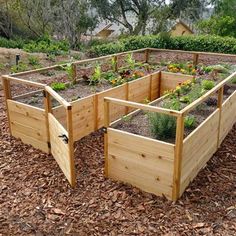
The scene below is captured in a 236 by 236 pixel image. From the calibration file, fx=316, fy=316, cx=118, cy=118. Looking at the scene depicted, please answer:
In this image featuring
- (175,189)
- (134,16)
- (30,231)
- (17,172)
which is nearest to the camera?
(30,231)

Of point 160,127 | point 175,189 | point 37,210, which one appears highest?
point 160,127

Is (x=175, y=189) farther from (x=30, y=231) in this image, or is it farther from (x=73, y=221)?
(x=30, y=231)

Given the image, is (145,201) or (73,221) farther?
(145,201)

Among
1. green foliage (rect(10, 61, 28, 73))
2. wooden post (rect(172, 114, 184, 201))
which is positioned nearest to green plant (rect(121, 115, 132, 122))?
wooden post (rect(172, 114, 184, 201))

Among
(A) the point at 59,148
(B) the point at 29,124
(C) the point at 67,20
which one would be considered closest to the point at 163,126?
(A) the point at 59,148

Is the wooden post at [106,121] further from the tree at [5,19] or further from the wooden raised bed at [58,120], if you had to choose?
the tree at [5,19]

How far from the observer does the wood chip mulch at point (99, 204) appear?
2.83m

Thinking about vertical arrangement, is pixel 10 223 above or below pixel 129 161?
below

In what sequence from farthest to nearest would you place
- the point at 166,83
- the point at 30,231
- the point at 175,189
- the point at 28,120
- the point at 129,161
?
the point at 166,83 → the point at 28,120 → the point at 129,161 → the point at 175,189 → the point at 30,231

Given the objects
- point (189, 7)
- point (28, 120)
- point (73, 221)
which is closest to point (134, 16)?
point (189, 7)

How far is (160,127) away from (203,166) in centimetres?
80

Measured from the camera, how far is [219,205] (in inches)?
123

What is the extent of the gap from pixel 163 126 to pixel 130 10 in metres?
20.1

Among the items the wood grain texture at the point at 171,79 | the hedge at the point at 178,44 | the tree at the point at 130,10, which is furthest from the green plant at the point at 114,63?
the tree at the point at 130,10
